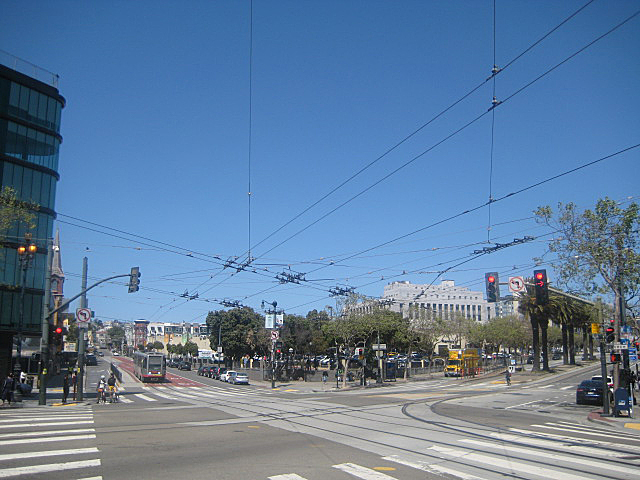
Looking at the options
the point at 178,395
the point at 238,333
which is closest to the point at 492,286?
the point at 178,395

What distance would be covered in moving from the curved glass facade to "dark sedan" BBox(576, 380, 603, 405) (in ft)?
128

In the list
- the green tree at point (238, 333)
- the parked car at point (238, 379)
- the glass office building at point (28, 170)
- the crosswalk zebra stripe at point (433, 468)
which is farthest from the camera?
the green tree at point (238, 333)

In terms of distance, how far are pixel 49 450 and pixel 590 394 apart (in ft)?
95.3

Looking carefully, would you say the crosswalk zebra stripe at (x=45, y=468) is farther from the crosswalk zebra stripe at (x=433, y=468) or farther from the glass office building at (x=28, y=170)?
the glass office building at (x=28, y=170)

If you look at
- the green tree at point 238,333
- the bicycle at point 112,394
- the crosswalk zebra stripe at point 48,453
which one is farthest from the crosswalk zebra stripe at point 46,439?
the green tree at point 238,333

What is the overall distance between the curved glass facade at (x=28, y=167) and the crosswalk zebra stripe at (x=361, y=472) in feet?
119

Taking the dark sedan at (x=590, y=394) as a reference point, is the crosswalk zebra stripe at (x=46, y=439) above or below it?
above

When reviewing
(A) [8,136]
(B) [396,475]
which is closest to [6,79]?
(A) [8,136]

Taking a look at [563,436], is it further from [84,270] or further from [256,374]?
[256,374]

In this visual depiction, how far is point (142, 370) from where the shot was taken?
206 feet

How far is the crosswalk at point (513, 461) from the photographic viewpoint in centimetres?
Answer: 1138

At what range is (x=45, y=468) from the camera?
11.4 meters

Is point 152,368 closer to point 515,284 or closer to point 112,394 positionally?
point 112,394

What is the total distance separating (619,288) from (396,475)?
825 inches
